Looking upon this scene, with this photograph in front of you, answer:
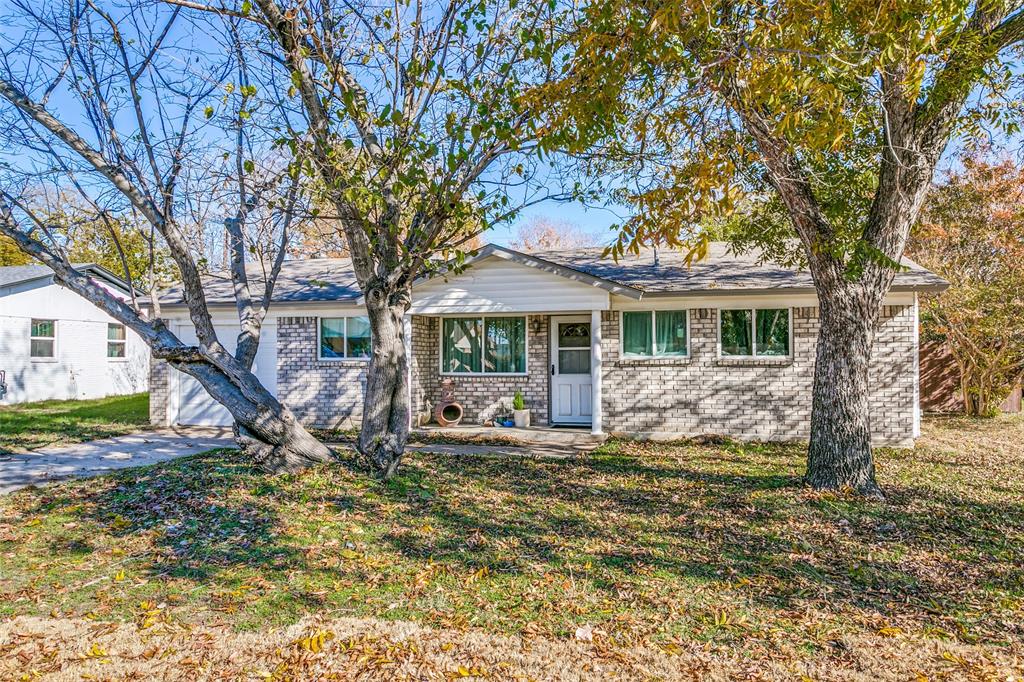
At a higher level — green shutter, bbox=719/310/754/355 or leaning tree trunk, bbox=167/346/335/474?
green shutter, bbox=719/310/754/355

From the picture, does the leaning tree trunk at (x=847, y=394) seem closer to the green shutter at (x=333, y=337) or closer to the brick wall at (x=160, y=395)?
the green shutter at (x=333, y=337)

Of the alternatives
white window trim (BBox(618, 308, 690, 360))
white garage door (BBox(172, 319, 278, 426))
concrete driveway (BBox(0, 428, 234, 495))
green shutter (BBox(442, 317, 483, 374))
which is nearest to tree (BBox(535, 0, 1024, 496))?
white window trim (BBox(618, 308, 690, 360))

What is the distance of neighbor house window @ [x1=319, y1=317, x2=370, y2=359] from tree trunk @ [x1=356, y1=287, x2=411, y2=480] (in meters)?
5.46

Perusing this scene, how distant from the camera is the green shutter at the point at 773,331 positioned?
1108 cm

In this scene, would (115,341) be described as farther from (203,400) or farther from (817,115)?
(817,115)

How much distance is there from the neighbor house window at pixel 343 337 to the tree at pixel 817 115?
7.03m

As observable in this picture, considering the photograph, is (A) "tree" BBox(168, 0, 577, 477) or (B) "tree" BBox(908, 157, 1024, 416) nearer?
(A) "tree" BBox(168, 0, 577, 477)

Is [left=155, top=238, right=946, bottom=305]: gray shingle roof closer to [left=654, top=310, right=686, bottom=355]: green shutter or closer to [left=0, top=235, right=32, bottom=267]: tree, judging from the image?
[left=654, top=310, right=686, bottom=355]: green shutter

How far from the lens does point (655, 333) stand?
38.1 feet

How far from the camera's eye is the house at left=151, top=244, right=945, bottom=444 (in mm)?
10836

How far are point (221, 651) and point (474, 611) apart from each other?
1.51 m

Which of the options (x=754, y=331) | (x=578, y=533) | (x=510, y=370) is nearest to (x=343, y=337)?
(x=510, y=370)

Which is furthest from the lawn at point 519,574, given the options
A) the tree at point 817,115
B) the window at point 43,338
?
the window at point 43,338

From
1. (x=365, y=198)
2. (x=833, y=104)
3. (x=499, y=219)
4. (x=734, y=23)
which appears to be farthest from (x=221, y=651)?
(x=734, y=23)
